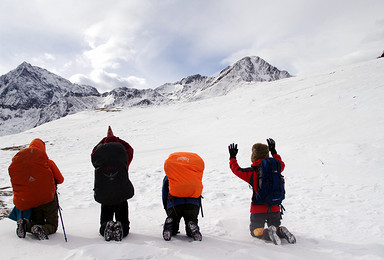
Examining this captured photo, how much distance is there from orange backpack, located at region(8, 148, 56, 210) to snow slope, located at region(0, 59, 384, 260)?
0.54 metres

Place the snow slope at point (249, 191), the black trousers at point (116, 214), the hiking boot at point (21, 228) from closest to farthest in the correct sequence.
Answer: the snow slope at point (249, 191) < the hiking boot at point (21, 228) < the black trousers at point (116, 214)

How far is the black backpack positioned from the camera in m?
3.67

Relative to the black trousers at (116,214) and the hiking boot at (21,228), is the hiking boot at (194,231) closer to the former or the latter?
the black trousers at (116,214)

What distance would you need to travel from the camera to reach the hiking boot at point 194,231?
3.54 m

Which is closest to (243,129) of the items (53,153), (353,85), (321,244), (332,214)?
(353,85)

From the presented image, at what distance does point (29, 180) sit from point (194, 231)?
2.88 m

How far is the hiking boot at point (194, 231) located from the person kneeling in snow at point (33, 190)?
2.27 m

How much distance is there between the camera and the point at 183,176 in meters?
3.82

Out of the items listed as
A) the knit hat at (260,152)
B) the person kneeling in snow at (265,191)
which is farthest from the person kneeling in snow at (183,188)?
the knit hat at (260,152)

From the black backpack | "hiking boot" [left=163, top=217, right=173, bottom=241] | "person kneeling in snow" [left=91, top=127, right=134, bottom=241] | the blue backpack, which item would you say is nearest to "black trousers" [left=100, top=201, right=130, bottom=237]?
"person kneeling in snow" [left=91, top=127, right=134, bottom=241]

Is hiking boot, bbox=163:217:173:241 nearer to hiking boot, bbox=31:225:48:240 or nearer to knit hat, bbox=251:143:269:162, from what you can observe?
hiking boot, bbox=31:225:48:240

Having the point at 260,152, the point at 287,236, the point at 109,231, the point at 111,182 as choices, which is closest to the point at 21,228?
the point at 109,231

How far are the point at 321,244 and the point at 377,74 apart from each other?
65.0 ft

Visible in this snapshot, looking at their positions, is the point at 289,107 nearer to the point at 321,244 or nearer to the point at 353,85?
the point at 353,85
